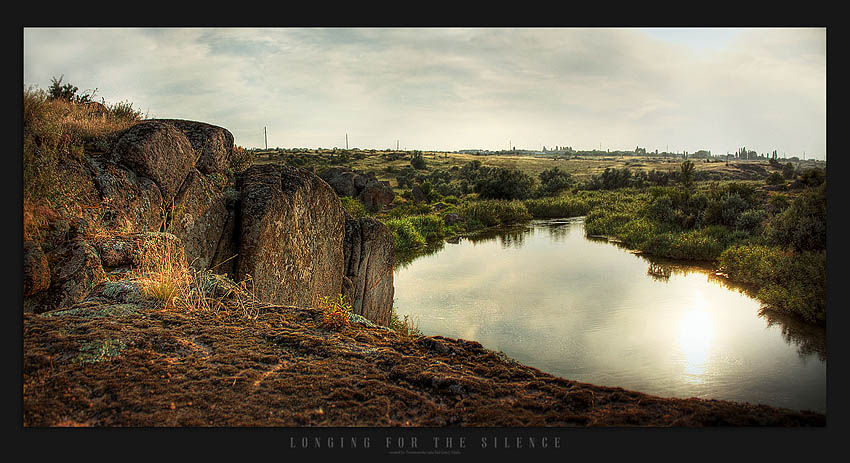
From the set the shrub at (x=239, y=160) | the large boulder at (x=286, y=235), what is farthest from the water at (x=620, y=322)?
the shrub at (x=239, y=160)

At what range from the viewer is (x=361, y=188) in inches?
1324

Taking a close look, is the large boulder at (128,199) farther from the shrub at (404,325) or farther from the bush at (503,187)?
the bush at (503,187)

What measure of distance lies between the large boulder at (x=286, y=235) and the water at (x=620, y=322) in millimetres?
3950

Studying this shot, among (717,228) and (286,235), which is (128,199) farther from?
(717,228)

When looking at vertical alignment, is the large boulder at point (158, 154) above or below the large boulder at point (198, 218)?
above

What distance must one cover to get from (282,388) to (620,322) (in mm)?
9073

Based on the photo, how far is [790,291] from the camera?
318 inches

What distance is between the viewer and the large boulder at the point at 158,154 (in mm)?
5766

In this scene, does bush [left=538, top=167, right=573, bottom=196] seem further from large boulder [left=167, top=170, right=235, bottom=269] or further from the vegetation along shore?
→ large boulder [left=167, top=170, right=235, bottom=269]

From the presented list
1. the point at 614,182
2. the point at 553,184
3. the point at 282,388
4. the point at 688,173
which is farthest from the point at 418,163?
the point at 282,388

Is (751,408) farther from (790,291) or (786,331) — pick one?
(790,291)

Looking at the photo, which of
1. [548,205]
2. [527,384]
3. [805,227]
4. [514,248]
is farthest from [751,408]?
[548,205]

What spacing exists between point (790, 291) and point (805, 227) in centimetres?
309

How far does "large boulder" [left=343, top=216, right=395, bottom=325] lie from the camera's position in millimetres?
10039
